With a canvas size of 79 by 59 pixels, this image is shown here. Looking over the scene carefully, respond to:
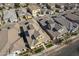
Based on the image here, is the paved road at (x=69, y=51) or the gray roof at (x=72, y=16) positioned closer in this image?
the paved road at (x=69, y=51)

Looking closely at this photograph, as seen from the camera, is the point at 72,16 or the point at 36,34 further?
the point at 72,16

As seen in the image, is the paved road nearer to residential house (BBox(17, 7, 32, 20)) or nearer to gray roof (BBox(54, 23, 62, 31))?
gray roof (BBox(54, 23, 62, 31))

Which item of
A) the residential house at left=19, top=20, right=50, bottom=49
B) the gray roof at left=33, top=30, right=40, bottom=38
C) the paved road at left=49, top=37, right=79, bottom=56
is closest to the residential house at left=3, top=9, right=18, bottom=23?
the residential house at left=19, top=20, right=50, bottom=49

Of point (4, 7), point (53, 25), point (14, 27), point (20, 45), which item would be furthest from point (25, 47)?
point (4, 7)

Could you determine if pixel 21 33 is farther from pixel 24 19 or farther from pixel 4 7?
pixel 4 7

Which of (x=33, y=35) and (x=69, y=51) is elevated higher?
(x=33, y=35)

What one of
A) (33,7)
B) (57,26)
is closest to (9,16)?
(33,7)

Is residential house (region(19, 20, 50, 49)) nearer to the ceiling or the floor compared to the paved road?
nearer to the ceiling

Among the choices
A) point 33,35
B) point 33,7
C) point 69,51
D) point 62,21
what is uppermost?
point 33,7

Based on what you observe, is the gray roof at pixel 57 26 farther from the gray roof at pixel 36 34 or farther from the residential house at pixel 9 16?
the residential house at pixel 9 16

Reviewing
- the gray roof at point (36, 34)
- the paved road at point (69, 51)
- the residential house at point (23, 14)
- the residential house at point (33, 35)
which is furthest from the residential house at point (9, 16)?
the paved road at point (69, 51)

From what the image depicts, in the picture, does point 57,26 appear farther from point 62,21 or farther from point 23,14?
point 23,14
